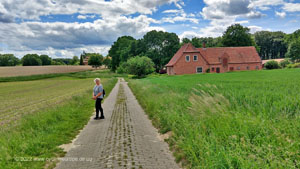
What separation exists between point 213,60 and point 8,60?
419ft

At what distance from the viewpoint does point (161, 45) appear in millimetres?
73938

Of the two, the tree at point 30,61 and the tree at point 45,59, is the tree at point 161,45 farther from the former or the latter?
the tree at point 45,59

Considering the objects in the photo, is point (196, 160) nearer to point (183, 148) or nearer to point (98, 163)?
point (183, 148)

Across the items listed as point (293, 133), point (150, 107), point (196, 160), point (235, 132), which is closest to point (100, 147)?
point (196, 160)

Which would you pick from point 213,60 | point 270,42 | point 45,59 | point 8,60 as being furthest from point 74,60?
point 213,60

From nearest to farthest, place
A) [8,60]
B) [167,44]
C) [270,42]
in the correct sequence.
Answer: [167,44]
[270,42]
[8,60]

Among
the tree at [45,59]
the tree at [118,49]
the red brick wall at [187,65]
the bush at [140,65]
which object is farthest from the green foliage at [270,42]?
the tree at [45,59]

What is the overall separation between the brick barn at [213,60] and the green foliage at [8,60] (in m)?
111

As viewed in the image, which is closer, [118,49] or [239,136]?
[239,136]

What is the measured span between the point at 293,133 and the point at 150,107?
843cm

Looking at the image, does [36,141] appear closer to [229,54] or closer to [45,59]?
[229,54]

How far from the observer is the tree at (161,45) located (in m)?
72.7

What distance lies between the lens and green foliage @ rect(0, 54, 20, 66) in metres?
121

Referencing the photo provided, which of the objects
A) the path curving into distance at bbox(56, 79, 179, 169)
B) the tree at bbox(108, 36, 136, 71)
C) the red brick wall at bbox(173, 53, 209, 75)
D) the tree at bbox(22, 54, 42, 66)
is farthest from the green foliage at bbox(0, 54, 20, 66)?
the path curving into distance at bbox(56, 79, 179, 169)
